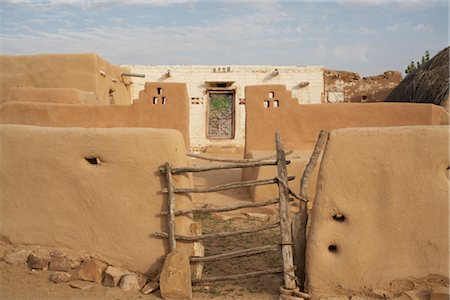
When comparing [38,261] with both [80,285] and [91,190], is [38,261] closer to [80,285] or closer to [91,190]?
[80,285]

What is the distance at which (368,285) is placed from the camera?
3891 millimetres

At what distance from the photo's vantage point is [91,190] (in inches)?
171

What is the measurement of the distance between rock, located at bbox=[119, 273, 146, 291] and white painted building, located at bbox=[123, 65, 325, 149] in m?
12.6

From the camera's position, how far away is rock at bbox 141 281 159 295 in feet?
13.5

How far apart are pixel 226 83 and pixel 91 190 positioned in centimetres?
1275

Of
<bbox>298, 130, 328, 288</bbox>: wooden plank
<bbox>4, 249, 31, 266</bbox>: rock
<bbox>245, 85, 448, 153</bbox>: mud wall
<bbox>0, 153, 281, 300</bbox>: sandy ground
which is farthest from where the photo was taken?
<bbox>245, 85, 448, 153</bbox>: mud wall

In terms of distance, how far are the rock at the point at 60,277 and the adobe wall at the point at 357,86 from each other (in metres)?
14.2

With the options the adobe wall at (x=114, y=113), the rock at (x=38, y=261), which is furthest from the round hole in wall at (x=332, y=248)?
the adobe wall at (x=114, y=113)

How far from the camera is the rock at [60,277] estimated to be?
13.9ft

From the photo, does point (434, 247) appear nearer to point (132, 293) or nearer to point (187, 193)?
point (187, 193)

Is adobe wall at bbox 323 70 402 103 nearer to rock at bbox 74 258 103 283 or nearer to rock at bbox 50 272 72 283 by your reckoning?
rock at bbox 74 258 103 283

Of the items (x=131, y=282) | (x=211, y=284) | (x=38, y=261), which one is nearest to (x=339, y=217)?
(x=211, y=284)

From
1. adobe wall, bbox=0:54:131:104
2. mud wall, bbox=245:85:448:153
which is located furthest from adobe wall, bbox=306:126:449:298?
adobe wall, bbox=0:54:131:104

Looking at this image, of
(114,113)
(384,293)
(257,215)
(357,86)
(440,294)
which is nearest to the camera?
(440,294)
